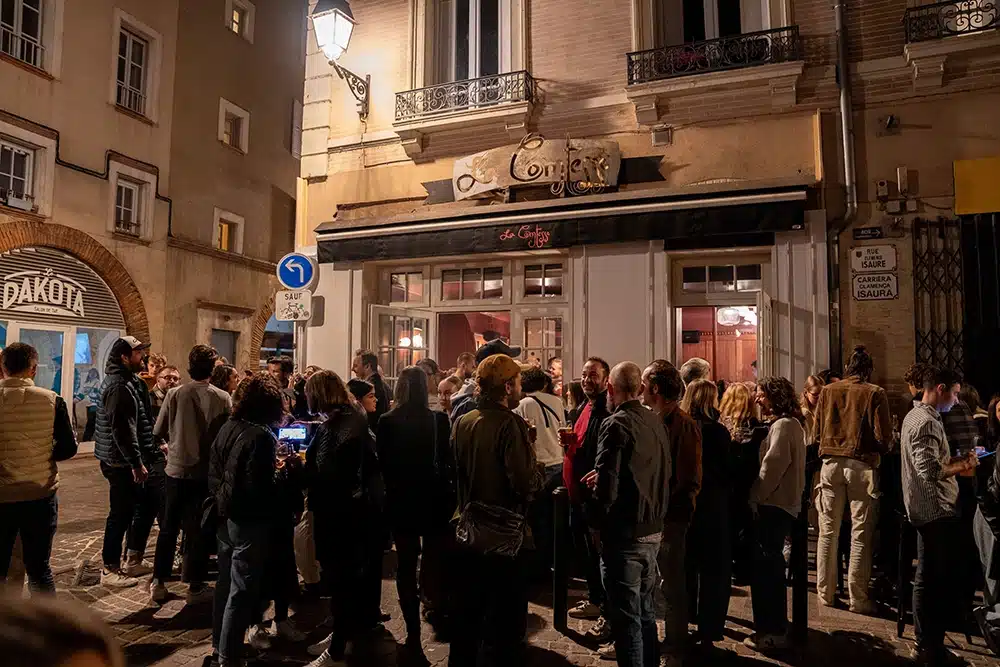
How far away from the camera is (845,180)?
8219mm

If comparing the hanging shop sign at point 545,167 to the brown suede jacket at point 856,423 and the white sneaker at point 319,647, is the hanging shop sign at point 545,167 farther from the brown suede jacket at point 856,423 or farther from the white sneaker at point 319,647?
the white sneaker at point 319,647

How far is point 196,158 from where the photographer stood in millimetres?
18000

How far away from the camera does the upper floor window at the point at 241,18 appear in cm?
1941

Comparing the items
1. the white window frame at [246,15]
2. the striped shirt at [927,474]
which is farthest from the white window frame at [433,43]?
the white window frame at [246,15]

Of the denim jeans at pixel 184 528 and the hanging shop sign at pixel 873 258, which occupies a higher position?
the hanging shop sign at pixel 873 258

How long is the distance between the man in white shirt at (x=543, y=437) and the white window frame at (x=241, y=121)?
55.2 ft

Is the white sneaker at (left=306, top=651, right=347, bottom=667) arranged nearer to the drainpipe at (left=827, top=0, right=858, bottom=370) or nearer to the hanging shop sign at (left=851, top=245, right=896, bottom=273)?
the drainpipe at (left=827, top=0, right=858, bottom=370)

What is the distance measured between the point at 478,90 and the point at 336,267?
3653 mm

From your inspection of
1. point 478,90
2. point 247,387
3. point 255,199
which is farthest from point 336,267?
point 255,199

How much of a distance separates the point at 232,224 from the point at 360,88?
1037 centimetres

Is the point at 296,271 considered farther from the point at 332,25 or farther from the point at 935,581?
the point at 935,581

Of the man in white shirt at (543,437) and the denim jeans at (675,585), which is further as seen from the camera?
the man in white shirt at (543,437)

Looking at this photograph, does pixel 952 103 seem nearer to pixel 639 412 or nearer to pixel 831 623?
pixel 831 623

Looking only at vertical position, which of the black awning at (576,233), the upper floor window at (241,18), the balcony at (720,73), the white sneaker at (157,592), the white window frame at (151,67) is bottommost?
the white sneaker at (157,592)
